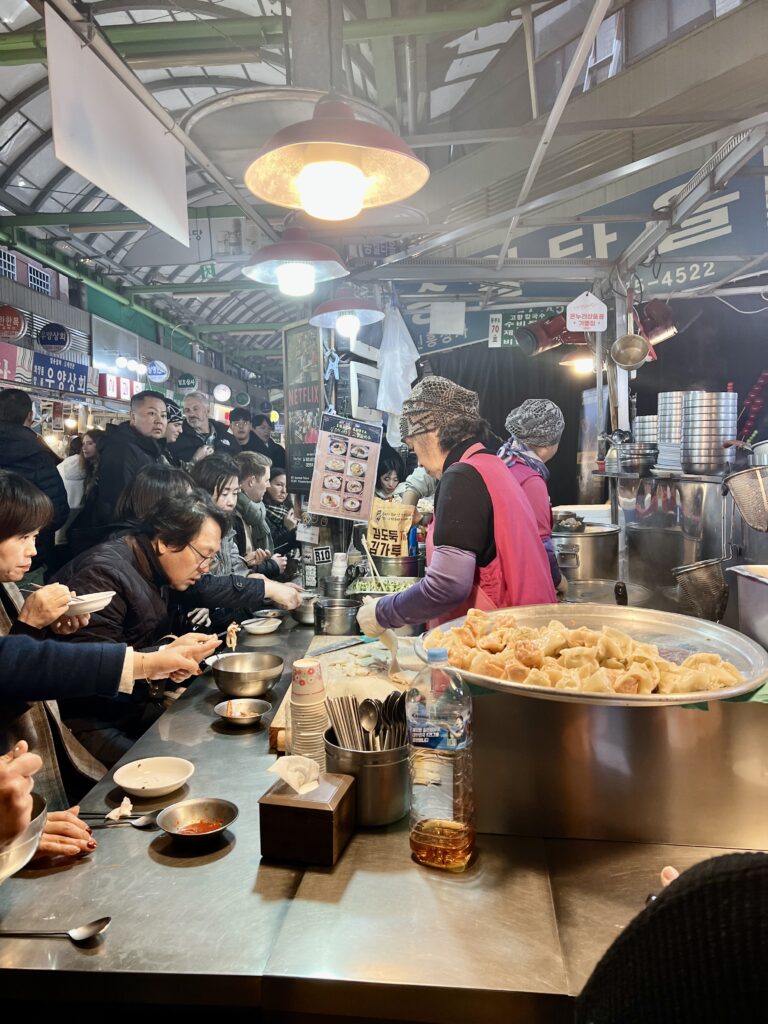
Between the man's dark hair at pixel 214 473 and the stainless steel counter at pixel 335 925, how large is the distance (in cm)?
284

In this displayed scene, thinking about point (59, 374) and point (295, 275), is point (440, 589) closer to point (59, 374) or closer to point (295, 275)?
point (295, 275)

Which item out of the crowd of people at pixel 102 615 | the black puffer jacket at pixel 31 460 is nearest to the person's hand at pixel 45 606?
the crowd of people at pixel 102 615

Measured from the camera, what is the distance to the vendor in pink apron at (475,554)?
237cm

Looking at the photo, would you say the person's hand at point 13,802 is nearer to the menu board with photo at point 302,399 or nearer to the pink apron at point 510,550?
the pink apron at point 510,550

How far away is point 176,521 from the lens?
2.71m

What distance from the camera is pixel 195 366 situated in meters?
15.9

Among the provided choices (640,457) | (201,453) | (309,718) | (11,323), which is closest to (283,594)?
(309,718)

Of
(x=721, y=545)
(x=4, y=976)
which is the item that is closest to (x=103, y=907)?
(x=4, y=976)

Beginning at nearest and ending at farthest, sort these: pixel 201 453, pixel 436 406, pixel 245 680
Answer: pixel 245 680
pixel 436 406
pixel 201 453

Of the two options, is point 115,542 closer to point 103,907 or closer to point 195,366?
point 103,907

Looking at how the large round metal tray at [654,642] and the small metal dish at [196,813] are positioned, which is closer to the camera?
the large round metal tray at [654,642]

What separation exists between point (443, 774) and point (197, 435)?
19.7ft

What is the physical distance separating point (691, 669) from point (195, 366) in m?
15.9

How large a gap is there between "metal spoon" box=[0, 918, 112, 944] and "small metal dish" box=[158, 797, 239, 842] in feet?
0.90
